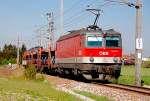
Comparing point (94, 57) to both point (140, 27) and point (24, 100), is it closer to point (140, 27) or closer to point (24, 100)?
point (140, 27)

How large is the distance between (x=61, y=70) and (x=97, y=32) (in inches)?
329

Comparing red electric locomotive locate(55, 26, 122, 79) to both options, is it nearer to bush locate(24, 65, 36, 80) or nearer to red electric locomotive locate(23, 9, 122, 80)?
red electric locomotive locate(23, 9, 122, 80)

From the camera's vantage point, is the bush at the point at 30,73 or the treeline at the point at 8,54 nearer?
the bush at the point at 30,73

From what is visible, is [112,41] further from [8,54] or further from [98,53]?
[8,54]

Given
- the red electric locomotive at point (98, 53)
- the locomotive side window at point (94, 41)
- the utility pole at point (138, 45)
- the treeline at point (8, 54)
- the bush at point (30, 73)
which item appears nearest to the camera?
the utility pole at point (138, 45)

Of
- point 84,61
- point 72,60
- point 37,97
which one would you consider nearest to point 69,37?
point 72,60

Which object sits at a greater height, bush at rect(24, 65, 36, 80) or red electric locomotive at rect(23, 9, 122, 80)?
red electric locomotive at rect(23, 9, 122, 80)

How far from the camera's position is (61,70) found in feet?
116

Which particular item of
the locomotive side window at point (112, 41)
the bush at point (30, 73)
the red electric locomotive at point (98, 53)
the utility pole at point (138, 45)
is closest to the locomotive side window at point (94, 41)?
the red electric locomotive at point (98, 53)

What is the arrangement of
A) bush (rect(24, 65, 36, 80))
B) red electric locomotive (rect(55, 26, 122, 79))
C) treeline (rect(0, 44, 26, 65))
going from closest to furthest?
red electric locomotive (rect(55, 26, 122, 79)) < bush (rect(24, 65, 36, 80)) < treeline (rect(0, 44, 26, 65))

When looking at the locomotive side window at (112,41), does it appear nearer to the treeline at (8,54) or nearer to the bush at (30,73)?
the bush at (30,73)

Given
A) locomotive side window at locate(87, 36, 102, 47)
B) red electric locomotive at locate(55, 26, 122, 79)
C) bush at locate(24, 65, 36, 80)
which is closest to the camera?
red electric locomotive at locate(55, 26, 122, 79)

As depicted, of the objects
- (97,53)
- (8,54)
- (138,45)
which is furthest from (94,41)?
(8,54)

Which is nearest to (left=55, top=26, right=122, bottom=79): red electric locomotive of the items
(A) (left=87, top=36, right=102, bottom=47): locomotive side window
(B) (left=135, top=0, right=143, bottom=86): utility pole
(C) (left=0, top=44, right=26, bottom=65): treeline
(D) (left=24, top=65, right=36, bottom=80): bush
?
(A) (left=87, top=36, right=102, bottom=47): locomotive side window
